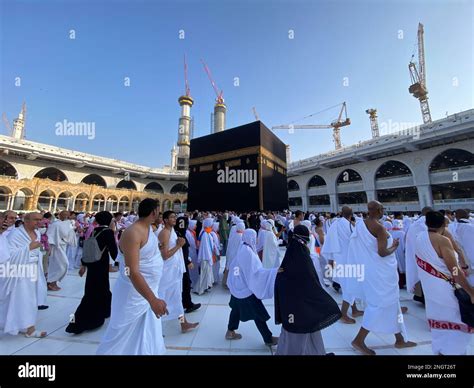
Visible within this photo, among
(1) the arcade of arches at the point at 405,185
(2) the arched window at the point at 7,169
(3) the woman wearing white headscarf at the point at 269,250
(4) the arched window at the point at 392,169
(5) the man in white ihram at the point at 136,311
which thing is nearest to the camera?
(5) the man in white ihram at the point at 136,311

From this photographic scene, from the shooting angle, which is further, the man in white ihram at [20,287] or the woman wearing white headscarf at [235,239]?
the woman wearing white headscarf at [235,239]

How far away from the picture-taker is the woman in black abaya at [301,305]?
151cm

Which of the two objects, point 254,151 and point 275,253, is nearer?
point 275,253

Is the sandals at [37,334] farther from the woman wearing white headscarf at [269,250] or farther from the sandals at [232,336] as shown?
the woman wearing white headscarf at [269,250]

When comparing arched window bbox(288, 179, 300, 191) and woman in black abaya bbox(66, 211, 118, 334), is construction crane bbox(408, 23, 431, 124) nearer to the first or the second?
arched window bbox(288, 179, 300, 191)

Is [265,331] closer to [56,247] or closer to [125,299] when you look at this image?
[125,299]

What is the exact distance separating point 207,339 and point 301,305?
1360 millimetres

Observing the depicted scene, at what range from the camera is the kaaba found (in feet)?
52.8

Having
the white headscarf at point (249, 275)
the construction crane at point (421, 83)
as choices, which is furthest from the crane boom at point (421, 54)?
the white headscarf at point (249, 275)

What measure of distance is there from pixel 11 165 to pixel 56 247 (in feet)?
94.8

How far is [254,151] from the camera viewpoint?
16375mm

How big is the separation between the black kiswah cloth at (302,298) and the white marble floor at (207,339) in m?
0.83

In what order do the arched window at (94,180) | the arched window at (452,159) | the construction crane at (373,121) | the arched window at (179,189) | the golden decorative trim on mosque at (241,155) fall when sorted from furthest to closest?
the construction crane at (373,121) → the arched window at (179,189) → the arched window at (94,180) → the arched window at (452,159) → the golden decorative trim on mosque at (241,155)
